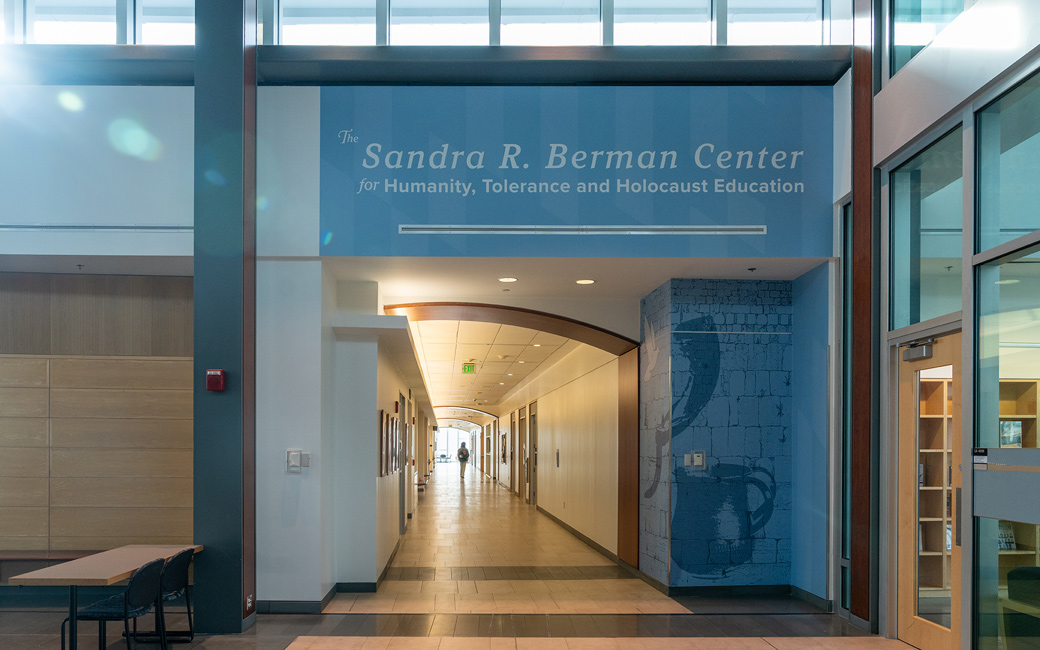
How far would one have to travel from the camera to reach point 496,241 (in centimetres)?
677

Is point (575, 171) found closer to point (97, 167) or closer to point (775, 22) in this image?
point (775, 22)

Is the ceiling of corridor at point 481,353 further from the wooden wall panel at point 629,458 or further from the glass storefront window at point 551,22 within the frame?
the glass storefront window at point 551,22

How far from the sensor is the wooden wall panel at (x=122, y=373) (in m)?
7.16

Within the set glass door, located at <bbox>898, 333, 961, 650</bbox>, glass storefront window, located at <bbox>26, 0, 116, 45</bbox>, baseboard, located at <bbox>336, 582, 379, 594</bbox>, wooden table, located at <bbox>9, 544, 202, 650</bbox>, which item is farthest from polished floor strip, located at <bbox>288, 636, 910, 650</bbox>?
glass storefront window, located at <bbox>26, 0, 116, 45</bbox>

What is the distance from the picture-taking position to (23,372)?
7137 millimetres

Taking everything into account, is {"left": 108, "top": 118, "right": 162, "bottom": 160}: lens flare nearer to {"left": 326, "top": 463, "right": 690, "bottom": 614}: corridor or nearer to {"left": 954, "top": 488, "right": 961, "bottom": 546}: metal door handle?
{"left": 326, "top": 463, "right": 690, "bottom": 614}: corridor

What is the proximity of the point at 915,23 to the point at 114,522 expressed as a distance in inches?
297

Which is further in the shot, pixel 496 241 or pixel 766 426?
pixel 766 426

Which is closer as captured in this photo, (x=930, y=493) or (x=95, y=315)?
(x=930, y=493)

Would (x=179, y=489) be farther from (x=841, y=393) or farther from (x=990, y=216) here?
(x=990, y=216)

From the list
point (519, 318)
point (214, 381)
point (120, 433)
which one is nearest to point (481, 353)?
point (519, 318)

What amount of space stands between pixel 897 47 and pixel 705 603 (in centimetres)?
483

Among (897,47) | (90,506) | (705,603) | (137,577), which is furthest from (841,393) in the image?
(90,506)

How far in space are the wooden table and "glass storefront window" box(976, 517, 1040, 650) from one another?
505 cm
